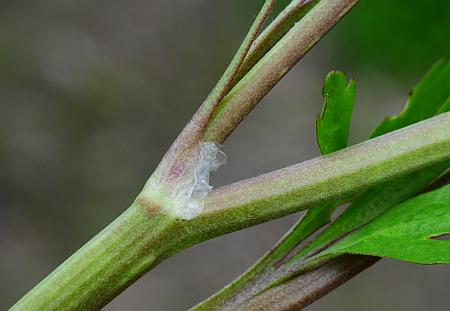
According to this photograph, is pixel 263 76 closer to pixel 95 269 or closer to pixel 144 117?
pixel 95 269

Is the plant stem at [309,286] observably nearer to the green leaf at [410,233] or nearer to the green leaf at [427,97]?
the green leaf at [410,233]

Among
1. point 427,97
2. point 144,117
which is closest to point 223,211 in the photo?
point 427,97

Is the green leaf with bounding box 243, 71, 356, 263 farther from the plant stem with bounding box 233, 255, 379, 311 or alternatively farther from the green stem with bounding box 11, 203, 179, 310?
the green stem with bounding box 11, 203, 179, 310

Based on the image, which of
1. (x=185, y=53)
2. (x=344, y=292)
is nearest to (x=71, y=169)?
(x=185, y=53)

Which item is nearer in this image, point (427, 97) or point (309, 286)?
point (309, 286)

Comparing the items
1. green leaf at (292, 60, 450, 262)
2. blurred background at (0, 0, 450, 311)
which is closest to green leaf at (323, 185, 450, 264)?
green leaf at (292, 60, 450, 262)

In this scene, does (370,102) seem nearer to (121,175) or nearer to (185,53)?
(185,53)

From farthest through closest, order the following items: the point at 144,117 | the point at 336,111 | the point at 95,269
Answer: the point at 144,117 → the point at 336,111 → the point at 95,269

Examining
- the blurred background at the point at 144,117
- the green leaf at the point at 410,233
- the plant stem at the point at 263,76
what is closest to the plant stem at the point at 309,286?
the green leaf at the point at 410,233
